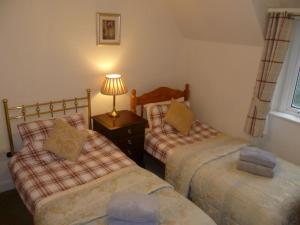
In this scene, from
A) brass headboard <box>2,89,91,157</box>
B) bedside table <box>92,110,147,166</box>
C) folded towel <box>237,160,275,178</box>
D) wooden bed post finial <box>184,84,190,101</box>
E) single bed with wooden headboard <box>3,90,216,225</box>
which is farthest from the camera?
wooden bed post finial <box>184,84,190,101</box>

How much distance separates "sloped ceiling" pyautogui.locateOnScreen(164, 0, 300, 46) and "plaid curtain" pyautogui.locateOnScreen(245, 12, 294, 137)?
0.15 m

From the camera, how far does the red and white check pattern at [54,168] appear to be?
2096 millimetres

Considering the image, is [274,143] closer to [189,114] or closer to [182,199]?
[189,114]

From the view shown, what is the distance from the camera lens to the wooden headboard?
3.52 m

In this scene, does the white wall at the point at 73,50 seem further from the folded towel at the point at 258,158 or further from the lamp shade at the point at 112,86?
the folded towel at the point at 258,158

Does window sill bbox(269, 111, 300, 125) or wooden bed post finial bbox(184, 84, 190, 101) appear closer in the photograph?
window sill bbox(269, 111, 300, 125)

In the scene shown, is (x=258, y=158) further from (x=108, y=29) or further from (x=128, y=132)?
(x=108, y=29)

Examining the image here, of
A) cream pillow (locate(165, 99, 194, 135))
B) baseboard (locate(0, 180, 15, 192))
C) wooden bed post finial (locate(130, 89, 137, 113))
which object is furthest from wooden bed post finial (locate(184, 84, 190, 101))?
baseboard (locate(0, 180, 15, 192))

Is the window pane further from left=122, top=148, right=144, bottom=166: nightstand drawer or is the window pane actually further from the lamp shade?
the lamp shade

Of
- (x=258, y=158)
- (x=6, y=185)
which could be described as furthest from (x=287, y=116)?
(x=6, y=185)

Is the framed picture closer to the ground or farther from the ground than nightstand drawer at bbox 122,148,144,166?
farther from the ground

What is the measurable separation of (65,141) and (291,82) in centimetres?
252

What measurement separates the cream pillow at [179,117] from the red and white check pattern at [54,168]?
90 centimetres

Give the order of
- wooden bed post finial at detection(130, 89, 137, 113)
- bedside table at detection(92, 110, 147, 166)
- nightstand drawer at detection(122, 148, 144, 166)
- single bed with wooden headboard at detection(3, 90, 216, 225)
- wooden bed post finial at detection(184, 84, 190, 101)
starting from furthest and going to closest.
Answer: wooden bed post finial at detection(184, 84, 190, 101) < wooden bed post finial at detection(130, 89, 137, 113) < nightstand drawer at detection(122, 148, 144, 166) < bedside table at detection(92, 110, 147, 166) < single bed with wooden headboard at detection(3, 90, 216, 225)
